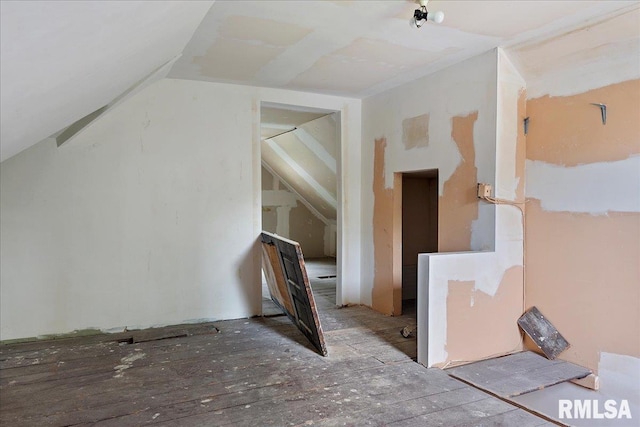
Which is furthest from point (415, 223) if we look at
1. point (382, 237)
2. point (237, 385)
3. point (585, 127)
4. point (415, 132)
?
point (237, 385)

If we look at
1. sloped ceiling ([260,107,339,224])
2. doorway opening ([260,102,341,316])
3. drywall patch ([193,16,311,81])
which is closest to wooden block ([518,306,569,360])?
doorway opening ([260,102,341,316])

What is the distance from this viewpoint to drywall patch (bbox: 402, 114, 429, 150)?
154 inches

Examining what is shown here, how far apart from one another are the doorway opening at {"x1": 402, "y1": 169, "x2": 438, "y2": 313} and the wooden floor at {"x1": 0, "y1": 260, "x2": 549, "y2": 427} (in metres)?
1.59

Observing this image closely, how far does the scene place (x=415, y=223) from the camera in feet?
17.7

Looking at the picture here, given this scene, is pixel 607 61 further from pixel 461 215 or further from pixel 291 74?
pixel 291 74

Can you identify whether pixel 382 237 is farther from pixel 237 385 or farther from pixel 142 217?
pixel 142 217

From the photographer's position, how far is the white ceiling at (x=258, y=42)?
1303 millimetres

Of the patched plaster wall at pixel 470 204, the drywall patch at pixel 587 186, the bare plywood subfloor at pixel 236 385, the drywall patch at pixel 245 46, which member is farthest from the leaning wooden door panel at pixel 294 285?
the drywall patch at pixel 587 186

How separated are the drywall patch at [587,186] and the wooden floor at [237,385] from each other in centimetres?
157

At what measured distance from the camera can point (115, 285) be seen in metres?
3.81

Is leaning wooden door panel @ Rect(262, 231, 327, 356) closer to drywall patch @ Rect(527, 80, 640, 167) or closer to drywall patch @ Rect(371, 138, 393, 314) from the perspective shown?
drywall patch @ Rect(371, 138, 393, 314)

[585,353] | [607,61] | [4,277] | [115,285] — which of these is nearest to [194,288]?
[115,285]

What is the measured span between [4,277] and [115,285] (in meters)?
0.86

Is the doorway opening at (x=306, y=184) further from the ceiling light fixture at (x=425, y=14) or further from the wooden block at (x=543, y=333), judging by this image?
the ceiling light fixture at (x=425, y=14)
